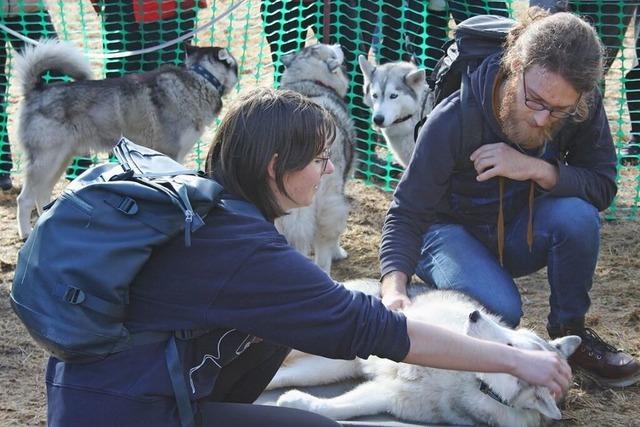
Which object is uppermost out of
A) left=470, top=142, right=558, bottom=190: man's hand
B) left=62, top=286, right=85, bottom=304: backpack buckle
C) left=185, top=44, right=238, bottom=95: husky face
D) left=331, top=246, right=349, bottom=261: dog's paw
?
left=62, top=286, right=85, bottom=304: backpack buckle

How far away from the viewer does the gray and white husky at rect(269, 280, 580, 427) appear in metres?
2.61

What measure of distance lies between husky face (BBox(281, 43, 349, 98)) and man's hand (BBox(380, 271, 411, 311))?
94.9 inches

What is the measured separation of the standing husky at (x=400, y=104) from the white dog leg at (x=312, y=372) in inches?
106

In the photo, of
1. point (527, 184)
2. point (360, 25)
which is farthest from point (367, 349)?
point (360, 25)

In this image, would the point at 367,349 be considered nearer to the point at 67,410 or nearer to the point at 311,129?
the point at 311,129

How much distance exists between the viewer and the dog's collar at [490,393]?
2607mm

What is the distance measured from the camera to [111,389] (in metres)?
1.96

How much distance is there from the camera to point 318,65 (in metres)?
5.12

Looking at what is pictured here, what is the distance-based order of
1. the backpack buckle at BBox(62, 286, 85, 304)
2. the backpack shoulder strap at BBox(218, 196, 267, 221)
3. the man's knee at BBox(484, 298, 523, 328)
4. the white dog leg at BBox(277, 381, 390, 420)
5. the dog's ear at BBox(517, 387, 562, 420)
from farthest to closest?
the man's knee at BBox(484, 298, 523, 328) → the white dog leg at BBox(277, 381, 390, 420) → the dog's ear at BBox(517, 387, 562, 420) → the backpack shoulder strap at BBox(218, 196, 267, 221) → the backpack buckle at BBox(62, 286, 85, 304)

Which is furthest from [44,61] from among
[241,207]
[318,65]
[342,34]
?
[241,207]

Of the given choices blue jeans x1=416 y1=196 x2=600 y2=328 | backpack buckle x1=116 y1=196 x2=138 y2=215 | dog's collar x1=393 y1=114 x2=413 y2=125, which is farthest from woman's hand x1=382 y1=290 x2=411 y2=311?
dog's collar x1=393 y1=114 x2=413 y2=125

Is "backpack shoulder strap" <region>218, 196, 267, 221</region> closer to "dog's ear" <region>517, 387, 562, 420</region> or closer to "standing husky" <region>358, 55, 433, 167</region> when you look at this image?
"dog's ear" <region>517, 387, 562, 420</region>

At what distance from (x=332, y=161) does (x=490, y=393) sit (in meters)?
2.04

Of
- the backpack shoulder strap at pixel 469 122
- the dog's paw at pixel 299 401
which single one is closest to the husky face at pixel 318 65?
the backpack shoulder strap at pixel 469 122
